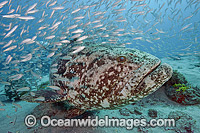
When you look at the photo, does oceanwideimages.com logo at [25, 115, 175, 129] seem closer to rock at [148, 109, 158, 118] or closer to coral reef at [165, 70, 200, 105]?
rock at [148, 109, 158, 118]

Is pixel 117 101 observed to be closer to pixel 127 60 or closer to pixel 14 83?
pixel 127 60

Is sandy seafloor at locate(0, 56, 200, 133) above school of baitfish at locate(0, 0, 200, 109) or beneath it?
beneath

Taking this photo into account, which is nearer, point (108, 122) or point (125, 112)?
point (108, 122)

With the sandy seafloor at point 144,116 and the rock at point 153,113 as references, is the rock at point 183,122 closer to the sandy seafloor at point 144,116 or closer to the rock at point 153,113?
A: the sandy seafloor at point 144,116

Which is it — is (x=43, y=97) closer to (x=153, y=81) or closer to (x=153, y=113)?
(x=153, y=81)

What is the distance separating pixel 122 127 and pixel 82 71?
1.96m

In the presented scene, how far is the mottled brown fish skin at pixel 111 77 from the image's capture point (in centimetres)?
209

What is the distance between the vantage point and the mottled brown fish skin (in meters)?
2.09

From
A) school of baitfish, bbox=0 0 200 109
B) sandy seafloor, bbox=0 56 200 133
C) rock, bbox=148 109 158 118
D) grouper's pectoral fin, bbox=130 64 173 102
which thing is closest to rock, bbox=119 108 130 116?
sandy seafloor, bbox=0 56 200 133

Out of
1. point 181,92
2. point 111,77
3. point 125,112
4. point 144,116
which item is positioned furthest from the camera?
point 181,92

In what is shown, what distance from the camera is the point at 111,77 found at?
2316 millimetres

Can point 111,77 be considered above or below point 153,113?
above

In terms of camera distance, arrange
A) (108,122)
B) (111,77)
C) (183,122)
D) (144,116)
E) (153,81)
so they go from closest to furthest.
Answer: (153,81) < (111,77) < (183,122) < (108,122) < (144,116)

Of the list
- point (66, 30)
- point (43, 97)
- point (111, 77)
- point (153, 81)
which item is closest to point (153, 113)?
point (153, 81)
